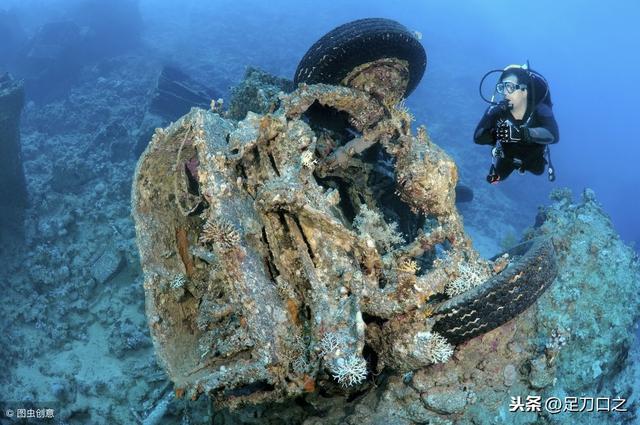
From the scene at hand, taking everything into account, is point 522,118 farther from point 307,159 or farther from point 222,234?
point 222,234

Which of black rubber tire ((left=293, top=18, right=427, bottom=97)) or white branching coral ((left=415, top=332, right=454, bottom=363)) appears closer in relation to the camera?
white branching coral ((left=415, top=332, right=454, bottom=363))

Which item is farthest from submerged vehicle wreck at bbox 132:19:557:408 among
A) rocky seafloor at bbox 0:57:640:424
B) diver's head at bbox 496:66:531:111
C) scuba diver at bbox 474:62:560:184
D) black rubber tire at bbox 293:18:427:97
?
diver's head at bbox 496:66:531:111

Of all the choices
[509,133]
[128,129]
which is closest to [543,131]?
[509,133]

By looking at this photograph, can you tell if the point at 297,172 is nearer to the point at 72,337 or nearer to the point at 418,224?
the point at 418,224

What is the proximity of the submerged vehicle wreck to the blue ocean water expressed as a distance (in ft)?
12.1

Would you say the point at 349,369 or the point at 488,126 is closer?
the point at 349,369

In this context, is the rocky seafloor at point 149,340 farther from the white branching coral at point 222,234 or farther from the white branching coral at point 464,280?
the white branching coral at point 222,234

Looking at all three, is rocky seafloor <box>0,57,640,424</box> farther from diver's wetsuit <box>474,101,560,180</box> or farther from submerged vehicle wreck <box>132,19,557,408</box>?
diver's wetsuit <box>474,101,560,180</box>

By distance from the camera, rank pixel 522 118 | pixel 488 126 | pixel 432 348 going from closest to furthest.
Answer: pixel 432 348 → pixel 522 118 → pixel 488 126

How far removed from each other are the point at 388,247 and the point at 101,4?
110 ft

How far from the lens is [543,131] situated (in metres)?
5.19

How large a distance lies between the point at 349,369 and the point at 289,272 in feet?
3.04

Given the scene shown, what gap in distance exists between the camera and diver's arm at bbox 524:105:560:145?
5.15 metres

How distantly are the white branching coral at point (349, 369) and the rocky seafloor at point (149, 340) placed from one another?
0.87 meters
